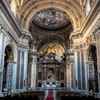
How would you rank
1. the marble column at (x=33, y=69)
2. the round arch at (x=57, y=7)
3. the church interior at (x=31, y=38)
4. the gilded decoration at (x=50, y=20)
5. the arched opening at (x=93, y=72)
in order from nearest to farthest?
1. the church interior at (x=31, y=38)
2. the arched opening at (x=93, y=72)
3. the round arch at (x=57, y=7)
4. the gilded decoration at (x=50, y=20)
5. the marble column at (x=33, y=69)

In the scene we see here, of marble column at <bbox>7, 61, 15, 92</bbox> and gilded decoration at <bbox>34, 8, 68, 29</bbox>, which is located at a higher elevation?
gilded decoration at <bbox>34, 8, 68, 29</bbox>

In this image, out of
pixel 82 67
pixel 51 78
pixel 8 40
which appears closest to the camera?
pixel 8 40

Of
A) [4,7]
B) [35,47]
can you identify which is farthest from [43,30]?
[4,7]

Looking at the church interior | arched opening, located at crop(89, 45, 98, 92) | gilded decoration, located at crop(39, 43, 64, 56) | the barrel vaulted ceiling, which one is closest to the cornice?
the church interior

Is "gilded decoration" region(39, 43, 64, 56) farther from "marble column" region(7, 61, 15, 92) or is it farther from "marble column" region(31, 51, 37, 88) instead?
"marble column" region(7, 61, 15, 92)

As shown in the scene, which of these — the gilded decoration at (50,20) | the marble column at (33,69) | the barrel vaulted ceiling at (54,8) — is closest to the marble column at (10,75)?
the barrel vaulted ceiling at (54,8)

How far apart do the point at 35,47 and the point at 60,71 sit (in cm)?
681

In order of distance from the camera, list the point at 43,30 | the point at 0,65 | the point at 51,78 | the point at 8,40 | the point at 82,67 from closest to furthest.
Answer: the point at 0,65, the point at 8,40, the point at 82,67, the point at 43,30, the point at 51,78

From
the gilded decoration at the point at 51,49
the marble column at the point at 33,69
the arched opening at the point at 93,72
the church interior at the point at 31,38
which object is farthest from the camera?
the gilded decoration at the point at 51,49

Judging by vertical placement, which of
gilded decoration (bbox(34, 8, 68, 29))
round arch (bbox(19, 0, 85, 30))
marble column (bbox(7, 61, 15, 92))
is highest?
gilded decoration (bbox(34, 8, 68, 29))

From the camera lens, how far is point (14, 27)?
16375mm

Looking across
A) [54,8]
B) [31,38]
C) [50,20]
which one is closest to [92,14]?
[54,8]

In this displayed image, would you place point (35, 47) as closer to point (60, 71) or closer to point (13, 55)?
point (60, 71)

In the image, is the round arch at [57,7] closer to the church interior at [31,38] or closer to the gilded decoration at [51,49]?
the church interior at [31,38]
